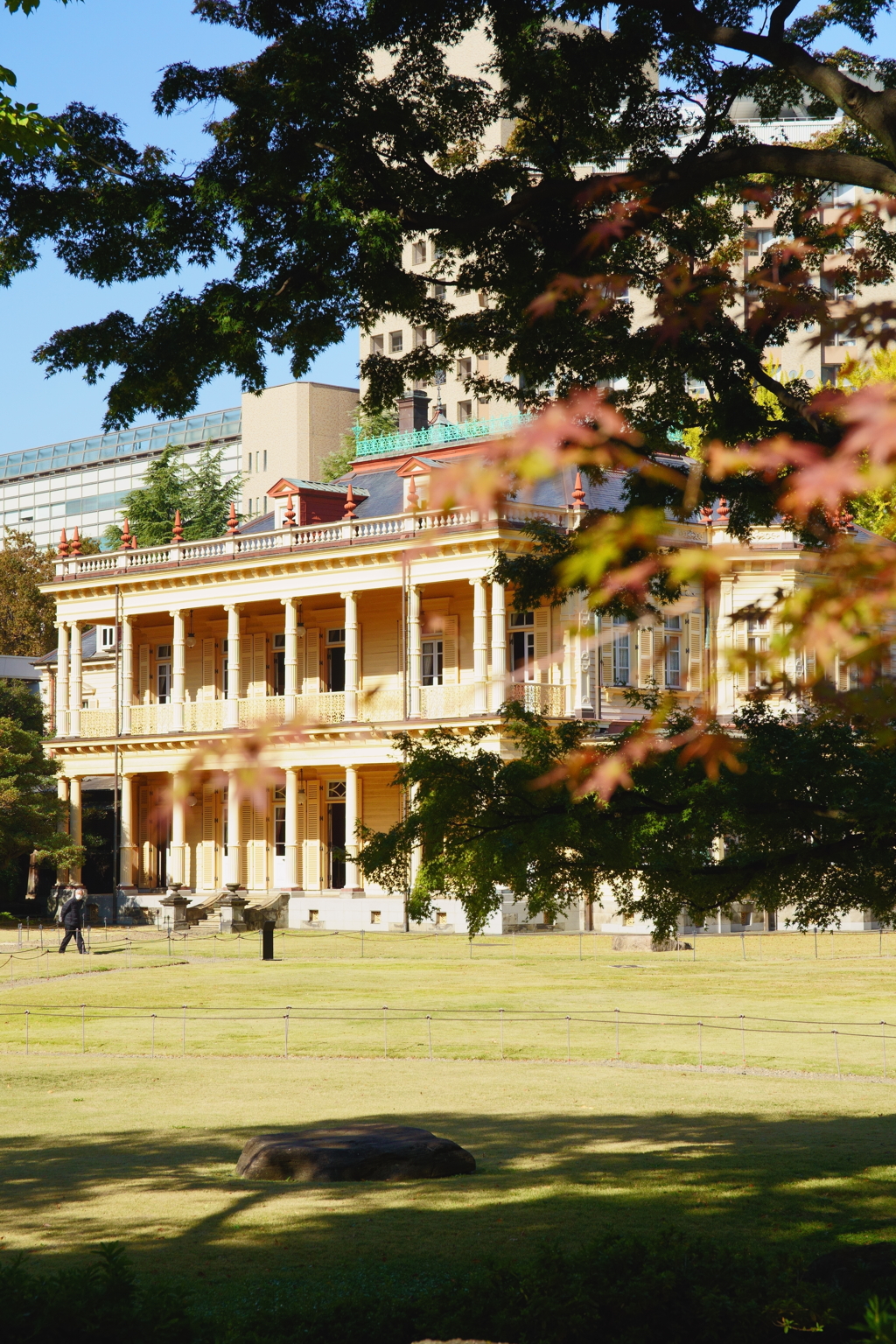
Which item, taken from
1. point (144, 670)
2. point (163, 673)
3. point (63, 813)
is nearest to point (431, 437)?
point (163, 673)

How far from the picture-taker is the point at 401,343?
89500mm

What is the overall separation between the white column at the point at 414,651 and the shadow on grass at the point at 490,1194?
30.0 metres

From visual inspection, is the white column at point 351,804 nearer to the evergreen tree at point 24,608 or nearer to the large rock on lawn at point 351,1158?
the evergreen tree at point 24,608

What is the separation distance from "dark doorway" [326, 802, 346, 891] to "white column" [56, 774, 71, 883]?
8.79m

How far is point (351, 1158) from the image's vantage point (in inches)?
480

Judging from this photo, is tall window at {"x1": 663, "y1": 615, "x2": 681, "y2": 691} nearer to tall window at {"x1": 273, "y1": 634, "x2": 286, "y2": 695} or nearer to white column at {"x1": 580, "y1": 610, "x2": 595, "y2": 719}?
white column at {"x1": 580, "y1": 610, "x2": 595, "y2": 719}

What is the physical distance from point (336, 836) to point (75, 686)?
11.3m

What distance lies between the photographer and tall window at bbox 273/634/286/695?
174 ft

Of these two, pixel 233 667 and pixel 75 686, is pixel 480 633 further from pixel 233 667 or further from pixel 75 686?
pixel 75 686

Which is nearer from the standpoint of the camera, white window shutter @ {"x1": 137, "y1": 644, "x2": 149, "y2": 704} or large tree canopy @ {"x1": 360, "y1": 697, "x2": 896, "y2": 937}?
large tree canopy @ {"x1": 360, "y1": 697, "x2": 896, "y2": 937}

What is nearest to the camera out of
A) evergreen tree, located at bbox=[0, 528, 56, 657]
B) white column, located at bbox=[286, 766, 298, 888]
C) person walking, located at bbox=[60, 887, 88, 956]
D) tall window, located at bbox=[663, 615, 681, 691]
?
person walking, located at bbox=[60, 887, 88, 956]

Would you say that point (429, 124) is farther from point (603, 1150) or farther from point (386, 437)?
point (386, 437)

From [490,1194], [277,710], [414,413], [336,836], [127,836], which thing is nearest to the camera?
[490,1194]

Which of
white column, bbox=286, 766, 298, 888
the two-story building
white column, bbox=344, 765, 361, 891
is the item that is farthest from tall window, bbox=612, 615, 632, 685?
white column, bbox=286, 766, 298, 888
